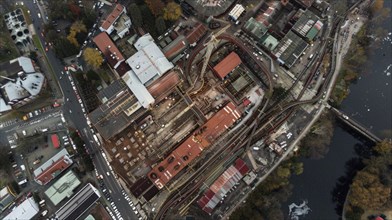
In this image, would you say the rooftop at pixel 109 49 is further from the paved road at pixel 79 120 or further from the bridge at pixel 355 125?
the bridge at pixel 355 125

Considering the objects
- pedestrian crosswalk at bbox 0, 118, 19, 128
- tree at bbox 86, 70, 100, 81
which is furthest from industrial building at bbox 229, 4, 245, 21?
pedestrian crosswalk at bbox 0, 118, 19, 128

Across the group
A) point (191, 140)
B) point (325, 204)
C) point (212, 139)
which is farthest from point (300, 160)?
point (191, 140)

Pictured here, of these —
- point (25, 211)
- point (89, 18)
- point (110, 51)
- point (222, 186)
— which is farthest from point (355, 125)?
point (25, 211)

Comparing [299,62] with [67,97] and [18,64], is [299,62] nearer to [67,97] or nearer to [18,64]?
[67,97]

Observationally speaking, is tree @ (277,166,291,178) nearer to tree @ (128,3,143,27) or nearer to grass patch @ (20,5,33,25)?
tree @ (128,3,143,27)

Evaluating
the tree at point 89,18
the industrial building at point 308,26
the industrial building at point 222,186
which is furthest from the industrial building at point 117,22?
the industrial building at point 222,186
